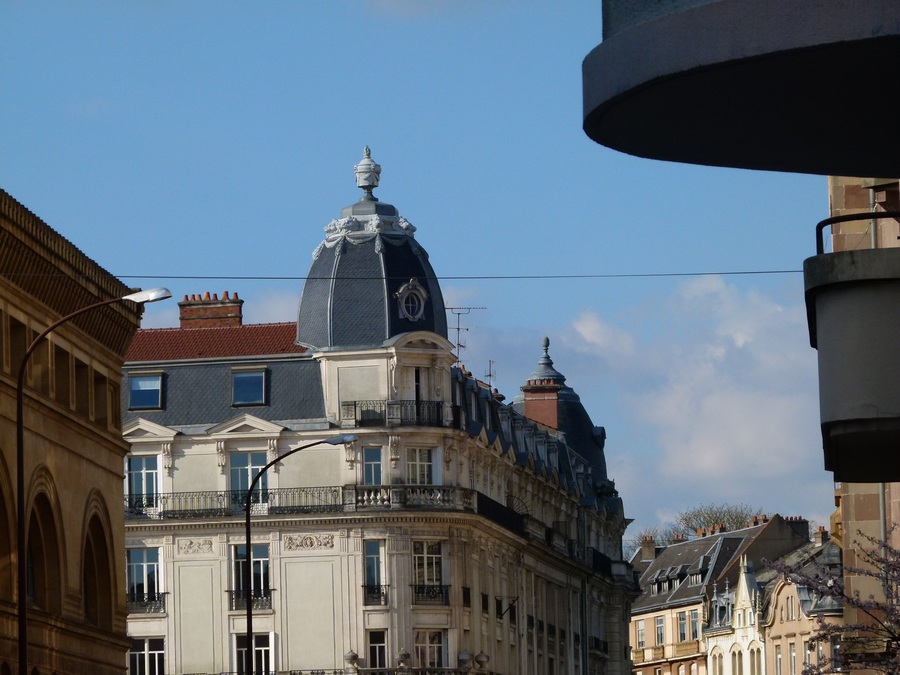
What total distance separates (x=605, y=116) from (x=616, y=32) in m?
0.37

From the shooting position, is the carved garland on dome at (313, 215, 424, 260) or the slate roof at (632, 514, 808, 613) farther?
the slate roof at (632, 514, 808, 613)

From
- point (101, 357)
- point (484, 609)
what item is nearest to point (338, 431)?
point (484, 609)

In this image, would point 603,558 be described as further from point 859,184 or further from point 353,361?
point 859,184

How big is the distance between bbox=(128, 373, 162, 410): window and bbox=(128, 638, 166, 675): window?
839cm

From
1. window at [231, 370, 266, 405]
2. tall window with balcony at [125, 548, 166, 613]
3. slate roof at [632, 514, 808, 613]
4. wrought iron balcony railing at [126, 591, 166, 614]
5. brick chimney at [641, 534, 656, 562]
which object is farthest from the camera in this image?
brick chimney at [641, 534, 656, 562]

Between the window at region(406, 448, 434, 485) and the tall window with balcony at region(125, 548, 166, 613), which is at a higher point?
the window at region(406, 448, 434, 485)

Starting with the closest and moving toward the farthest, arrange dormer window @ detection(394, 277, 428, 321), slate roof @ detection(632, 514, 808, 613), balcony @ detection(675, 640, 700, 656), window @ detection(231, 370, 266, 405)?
dormer window @ detection(394, 277, 428, 321)
window @ detection(231, 370, 266, 405)
slate roof @ detection(632, 514, 808, 613)
balcony @ detection(675, 640, 700, 656)

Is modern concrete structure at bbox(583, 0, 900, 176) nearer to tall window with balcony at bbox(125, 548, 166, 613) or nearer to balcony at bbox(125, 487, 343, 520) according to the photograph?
balcony at bbox(125, 487, 343, 520)

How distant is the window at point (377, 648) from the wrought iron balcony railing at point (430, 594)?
1.58 m

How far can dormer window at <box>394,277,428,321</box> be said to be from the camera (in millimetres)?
73688

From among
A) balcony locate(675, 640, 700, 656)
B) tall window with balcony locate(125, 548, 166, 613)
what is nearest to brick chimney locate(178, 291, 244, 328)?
tall window with balcony locate(125, 548, 166, 613)

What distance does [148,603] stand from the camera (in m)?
72.4

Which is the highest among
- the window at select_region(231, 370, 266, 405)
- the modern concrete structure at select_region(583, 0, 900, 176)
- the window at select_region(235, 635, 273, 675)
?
the window at select_region(231, 370, 266, 405)

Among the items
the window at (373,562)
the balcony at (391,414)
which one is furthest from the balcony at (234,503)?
the balcony at (391,414)
